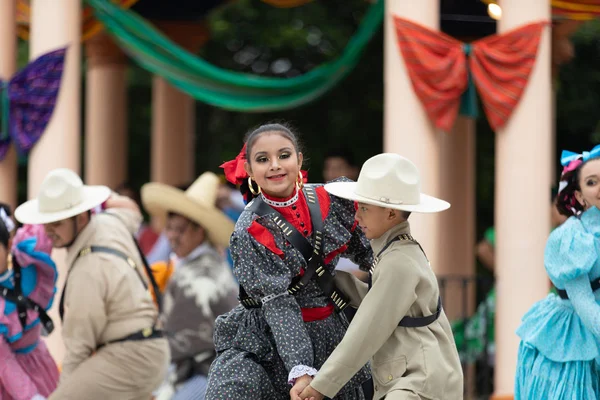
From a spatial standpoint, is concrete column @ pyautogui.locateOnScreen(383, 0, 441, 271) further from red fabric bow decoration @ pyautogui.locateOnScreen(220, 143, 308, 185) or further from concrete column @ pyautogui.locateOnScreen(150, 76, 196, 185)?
concrete column @ pyautogui.locateOnScreen(150, 76, 196, 185)

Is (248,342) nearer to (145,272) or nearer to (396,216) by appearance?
(396,216)

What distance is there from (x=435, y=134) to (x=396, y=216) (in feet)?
14.2

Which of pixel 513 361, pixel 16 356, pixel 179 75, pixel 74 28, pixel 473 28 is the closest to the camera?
pixel 16 356

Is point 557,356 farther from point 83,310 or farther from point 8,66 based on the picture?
point 8,66

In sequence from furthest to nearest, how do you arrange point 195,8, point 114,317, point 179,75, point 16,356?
point 195,8 → point 179,75 → point 16,356 → point 114,317

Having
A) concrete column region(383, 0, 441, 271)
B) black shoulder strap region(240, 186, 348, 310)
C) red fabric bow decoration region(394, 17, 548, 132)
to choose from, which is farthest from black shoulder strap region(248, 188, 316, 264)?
red fabric bow decoration region(394, 17, 548, 132)

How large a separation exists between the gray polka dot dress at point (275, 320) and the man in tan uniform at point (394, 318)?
0.67 ft

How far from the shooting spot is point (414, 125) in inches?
361

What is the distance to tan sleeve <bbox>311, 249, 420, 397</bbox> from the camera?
4734mm

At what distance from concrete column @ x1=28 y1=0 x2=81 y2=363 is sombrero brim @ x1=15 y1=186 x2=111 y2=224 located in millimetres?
2750

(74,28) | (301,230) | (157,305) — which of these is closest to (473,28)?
(74,28)

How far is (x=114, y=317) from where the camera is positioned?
6750 millimetres

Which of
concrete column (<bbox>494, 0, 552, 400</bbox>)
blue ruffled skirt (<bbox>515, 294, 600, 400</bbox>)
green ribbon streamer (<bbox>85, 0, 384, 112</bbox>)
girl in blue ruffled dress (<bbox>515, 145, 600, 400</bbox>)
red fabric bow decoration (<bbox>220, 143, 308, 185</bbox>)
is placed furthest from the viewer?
green ribbon streamer (<bbox>85, 0, 384, 112</bbox>)

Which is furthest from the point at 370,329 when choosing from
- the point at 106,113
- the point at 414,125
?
the point at 106,113
